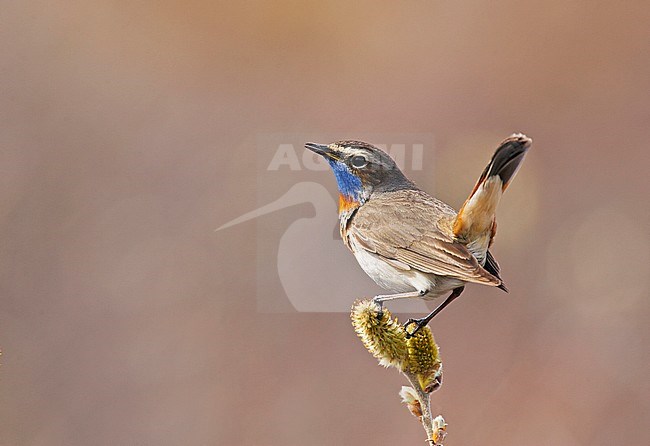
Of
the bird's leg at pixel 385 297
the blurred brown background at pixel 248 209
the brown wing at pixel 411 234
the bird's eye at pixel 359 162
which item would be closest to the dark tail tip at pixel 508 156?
the brown wing at pixel 411 234

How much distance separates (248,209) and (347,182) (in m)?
2.87

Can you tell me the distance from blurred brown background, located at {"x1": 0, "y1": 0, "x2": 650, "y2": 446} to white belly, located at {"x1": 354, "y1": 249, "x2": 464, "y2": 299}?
220 centimetres

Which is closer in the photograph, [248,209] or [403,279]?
[403,279]

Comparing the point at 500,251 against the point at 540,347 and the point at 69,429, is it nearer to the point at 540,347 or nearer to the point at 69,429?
the point at 540,347

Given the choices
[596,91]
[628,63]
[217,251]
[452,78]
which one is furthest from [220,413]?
[628,63]

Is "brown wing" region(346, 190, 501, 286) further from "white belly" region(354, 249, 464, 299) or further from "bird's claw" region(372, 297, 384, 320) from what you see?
"bird's claw" region(372, 297, 384, 320)

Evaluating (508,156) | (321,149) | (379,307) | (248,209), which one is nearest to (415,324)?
(379,307)

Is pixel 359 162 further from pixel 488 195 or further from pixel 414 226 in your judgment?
pixel 488 195

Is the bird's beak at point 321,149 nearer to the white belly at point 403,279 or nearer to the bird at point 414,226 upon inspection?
the bird at point 414,226

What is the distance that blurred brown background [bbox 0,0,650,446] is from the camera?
4.46m

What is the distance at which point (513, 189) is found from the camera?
465cm

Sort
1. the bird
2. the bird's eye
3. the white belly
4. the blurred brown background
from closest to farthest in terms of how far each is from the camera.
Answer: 1. the bird
2. the white belly
3. the bird's eye
4. the blurred brown background

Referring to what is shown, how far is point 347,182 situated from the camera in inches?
76.3

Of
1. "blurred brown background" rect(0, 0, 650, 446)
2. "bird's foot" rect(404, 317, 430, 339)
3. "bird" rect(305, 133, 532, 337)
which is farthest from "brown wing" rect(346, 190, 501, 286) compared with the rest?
"blurred brown background" rect(0, 0, 650, 446)
